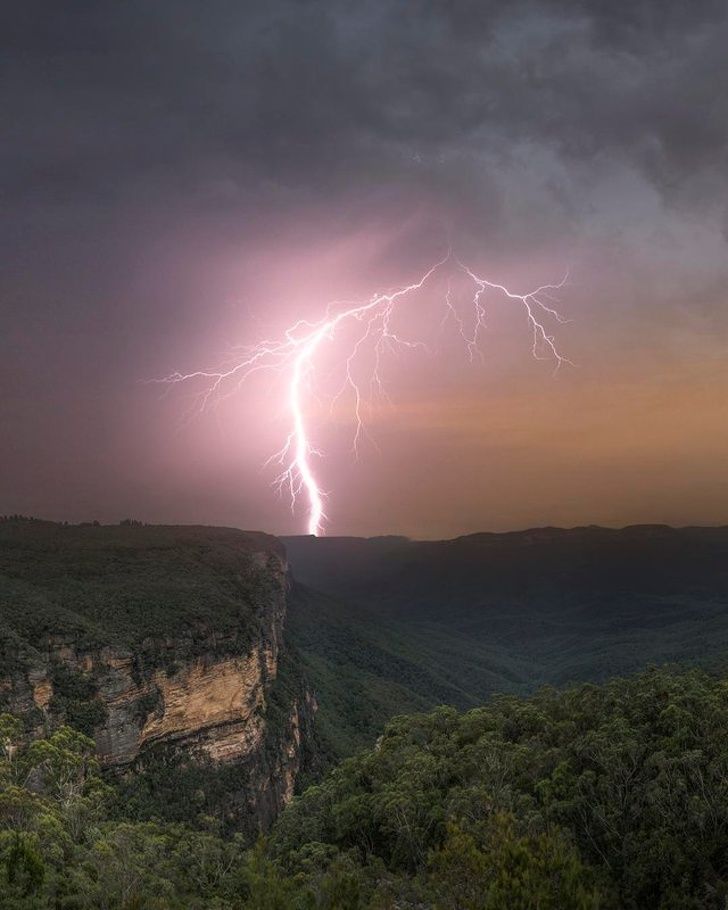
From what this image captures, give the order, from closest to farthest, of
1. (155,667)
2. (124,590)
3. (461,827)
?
(461,827)
(155,667)
(124,590)

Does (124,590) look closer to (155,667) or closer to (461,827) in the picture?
(155,667)

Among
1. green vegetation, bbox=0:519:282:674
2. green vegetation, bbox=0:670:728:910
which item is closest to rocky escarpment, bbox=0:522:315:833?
green vegetation, bbox=0:519:282:674

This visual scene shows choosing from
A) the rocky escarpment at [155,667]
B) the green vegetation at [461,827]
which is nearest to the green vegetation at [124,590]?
the rocky escarpment at [155,667]

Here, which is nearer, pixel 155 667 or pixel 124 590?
A: pixel 155 667

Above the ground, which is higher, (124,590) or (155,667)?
(124,590)

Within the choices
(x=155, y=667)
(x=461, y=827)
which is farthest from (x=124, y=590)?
(x=461, y=827)

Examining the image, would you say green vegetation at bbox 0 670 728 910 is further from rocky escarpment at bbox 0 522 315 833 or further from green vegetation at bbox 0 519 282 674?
green vegetation at bbox 0 519 282 674

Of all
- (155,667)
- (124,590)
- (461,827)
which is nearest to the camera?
(461,827)

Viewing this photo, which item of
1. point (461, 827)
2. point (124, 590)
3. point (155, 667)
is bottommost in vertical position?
point (461, 827)
